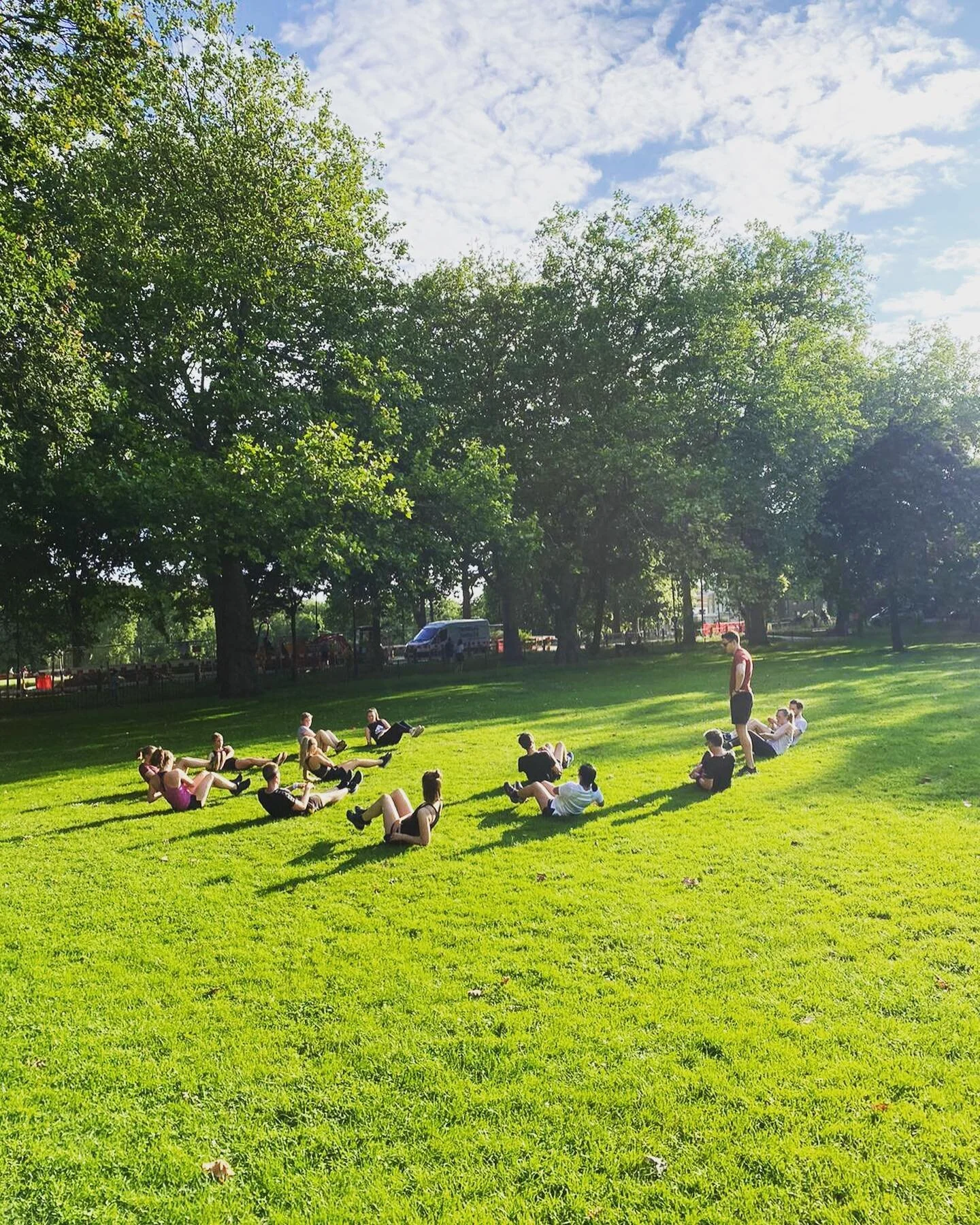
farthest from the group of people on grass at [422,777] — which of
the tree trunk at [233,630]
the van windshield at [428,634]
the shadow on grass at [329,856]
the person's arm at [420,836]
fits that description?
the van windshield at [428,634]

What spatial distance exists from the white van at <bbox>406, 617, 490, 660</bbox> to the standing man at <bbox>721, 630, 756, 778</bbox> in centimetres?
3135

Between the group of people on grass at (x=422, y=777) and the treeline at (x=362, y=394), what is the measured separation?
25.5ft

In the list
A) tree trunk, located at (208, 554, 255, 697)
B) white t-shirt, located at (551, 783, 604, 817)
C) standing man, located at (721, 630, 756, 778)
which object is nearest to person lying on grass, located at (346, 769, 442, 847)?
white t-shirt, located at (551, 783, 604, 817)

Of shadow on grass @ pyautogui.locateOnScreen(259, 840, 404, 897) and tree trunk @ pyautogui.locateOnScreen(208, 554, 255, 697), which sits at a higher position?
tree trunk @ pyautogui.locateOnScreen(208, 554, 255, 697)

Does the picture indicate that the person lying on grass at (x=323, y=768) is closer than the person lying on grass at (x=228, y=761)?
Yes

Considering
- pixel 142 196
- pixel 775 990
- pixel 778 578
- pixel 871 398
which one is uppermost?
pixel 142 196

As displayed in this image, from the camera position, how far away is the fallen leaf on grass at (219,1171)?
4.24 meters

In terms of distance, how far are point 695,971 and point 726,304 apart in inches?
1265

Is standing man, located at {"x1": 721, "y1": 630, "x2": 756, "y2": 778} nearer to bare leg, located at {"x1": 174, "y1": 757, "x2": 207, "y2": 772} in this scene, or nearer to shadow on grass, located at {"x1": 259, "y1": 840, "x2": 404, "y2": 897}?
shadow on grass, located at {"x1": 259, "y1": 840, "x2": 404, "y2": 897}

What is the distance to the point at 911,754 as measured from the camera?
1398 cm

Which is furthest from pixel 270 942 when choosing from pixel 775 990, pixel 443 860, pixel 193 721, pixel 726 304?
pixel 726 304

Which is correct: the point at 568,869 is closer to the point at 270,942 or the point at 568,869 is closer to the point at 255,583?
the point at 270,942

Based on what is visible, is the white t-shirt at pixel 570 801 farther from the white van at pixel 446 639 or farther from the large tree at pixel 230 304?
the white van at pixel 446 639

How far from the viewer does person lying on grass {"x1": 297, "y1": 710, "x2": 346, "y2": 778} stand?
14702 millimetres
